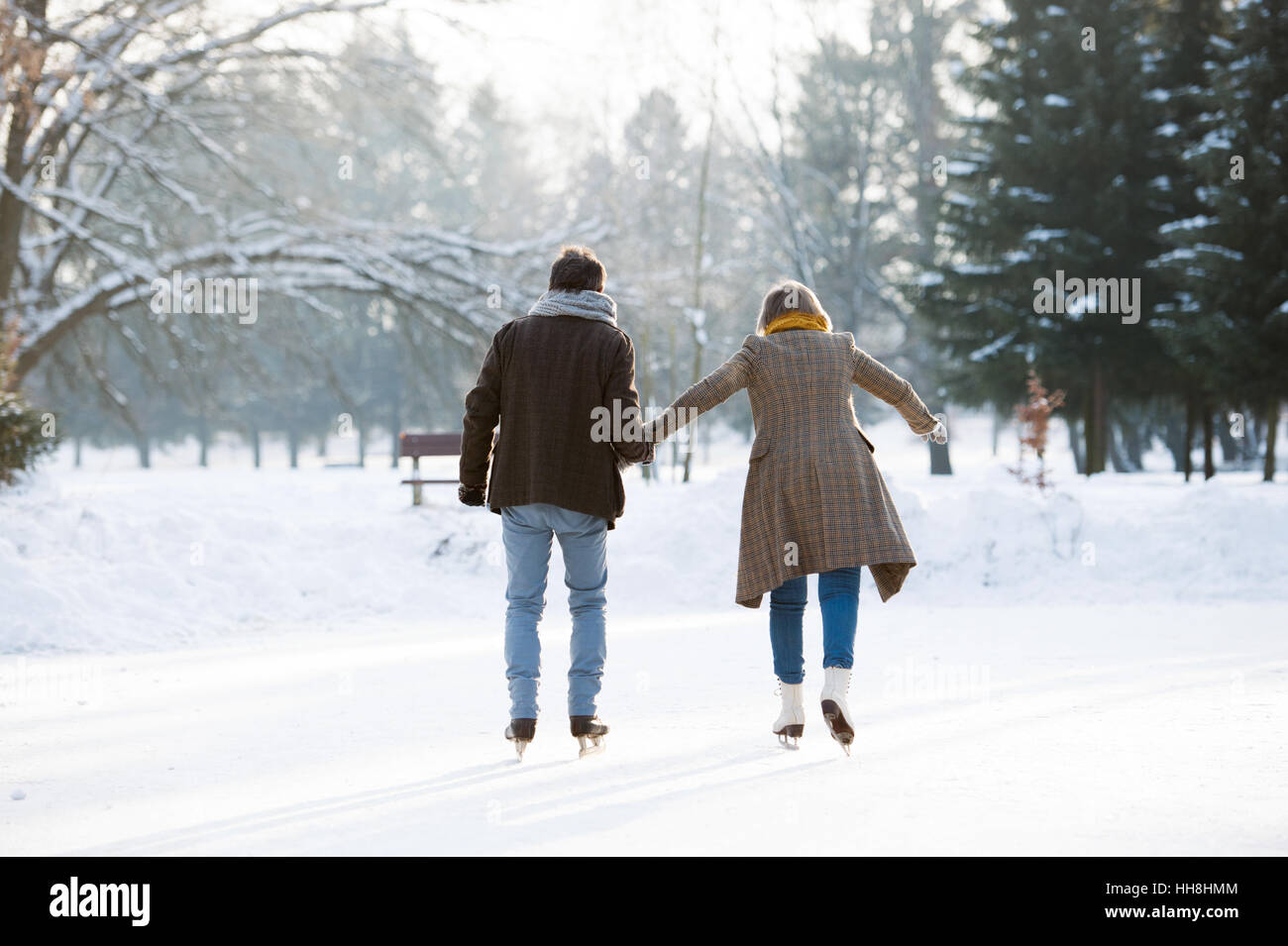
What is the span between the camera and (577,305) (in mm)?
5508

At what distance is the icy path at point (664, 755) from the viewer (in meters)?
4.20

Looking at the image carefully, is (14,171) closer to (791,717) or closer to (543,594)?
(543,594)

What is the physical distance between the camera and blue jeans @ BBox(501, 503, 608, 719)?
5430mm

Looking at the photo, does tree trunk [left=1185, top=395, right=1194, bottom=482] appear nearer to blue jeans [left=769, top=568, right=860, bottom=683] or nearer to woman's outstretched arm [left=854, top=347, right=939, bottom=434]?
woman's outstretched arm [left=854, top=347, right=939, bottom=434]

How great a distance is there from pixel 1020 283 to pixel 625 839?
23.9 metres

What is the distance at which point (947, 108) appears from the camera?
33875 mm

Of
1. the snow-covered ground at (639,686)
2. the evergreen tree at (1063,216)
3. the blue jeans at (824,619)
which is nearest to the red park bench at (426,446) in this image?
the snow-covered ground at (639,686)

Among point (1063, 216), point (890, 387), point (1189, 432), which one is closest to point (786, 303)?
point (890, 387)

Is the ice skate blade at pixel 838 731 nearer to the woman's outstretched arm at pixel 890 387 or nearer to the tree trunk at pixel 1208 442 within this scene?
the woman's outstretched arm at pixel 890 387

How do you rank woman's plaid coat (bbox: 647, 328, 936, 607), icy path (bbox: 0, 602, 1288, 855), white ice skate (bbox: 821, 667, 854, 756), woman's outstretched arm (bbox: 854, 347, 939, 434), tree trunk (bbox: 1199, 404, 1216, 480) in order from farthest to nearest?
tree trunk (bbox: 1199, 404, 1216, 480), woman's outstretched arm (bbox: 854, 347, 939, 434), woman's plaid coat (bbox: 647, 328, 936, 607), white ice skate (bbox: 821, 667, 854, 756), icy path (bbox: 0, 602, 1288, 855)

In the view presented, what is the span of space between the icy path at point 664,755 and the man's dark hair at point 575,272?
1.93 metres

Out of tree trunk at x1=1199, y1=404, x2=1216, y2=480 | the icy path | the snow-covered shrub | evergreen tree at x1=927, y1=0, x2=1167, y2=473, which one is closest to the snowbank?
the snow-covered shrub

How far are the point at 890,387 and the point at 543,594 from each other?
1.72 metres

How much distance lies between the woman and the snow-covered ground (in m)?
0.52
